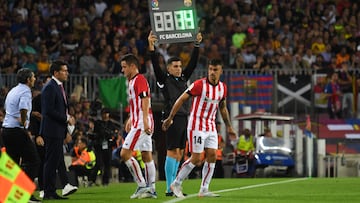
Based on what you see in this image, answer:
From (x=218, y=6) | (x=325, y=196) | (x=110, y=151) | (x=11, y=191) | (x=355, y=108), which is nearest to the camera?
(x=11, y=191)

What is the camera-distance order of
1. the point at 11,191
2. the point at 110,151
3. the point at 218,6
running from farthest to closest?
the point at 218,6, the point at 110,151, the point at 11,191

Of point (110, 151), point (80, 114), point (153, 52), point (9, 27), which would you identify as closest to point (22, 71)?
point (153, 52)

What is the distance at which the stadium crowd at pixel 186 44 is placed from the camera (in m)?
31.8

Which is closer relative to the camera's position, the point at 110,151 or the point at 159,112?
the point at 110,151

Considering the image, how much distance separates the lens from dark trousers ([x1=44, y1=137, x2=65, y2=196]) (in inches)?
663

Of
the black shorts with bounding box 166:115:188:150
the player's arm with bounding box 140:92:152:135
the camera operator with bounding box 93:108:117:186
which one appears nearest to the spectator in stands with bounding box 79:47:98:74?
A: the camera operator with bounding box 93:108:117:186

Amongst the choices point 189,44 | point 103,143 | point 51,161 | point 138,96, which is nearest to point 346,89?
point 189,44

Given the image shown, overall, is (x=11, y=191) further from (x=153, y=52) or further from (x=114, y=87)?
(x=114, y=87)

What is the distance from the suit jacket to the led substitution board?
3105 millimetres

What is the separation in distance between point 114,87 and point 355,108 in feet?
23.1

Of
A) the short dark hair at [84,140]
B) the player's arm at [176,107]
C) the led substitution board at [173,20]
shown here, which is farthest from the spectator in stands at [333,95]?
the player's arm at [176,107]

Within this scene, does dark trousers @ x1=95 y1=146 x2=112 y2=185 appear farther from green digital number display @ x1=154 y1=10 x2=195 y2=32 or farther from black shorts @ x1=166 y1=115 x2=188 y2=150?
black shorts @ x1=166 y1=115 x2=188 y2=150

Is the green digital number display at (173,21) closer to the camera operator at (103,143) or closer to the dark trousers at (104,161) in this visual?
the camera operator at (103,143)

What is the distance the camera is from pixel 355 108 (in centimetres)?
3209
